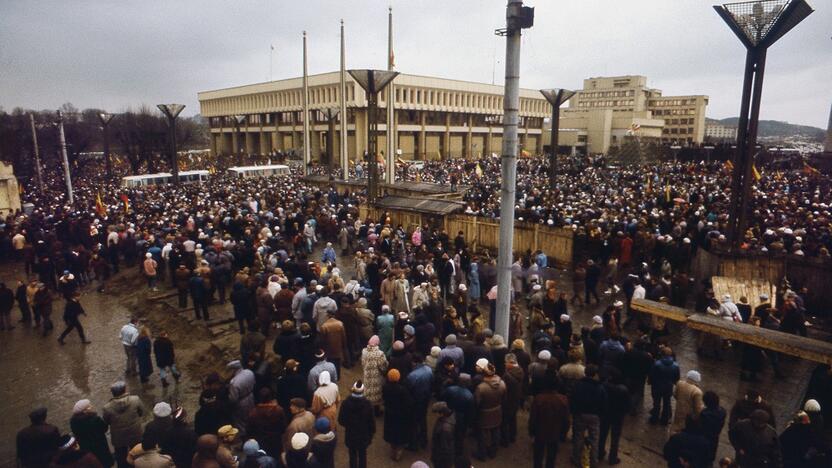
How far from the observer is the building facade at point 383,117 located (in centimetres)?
6556

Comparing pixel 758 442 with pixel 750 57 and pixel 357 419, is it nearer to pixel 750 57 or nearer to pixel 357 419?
A: pixel 357 419

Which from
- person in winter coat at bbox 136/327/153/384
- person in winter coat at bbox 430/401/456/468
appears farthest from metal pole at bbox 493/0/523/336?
person in winter coat at bbox 136/327/153/384

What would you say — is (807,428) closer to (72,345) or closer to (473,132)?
(72,345)

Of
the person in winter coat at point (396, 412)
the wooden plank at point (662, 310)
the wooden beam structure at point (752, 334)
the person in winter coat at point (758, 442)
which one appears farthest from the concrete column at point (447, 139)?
the person in winter coat at point (758, 442)

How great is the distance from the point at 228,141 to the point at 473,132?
47.7 metres

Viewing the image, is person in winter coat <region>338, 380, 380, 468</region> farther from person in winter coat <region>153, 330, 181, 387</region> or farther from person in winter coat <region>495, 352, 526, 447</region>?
person in winter coat <region>153, 330, 181, 387</region>

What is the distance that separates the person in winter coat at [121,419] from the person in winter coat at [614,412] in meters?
5.98

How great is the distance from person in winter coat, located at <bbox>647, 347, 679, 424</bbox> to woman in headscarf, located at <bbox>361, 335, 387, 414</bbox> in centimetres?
392

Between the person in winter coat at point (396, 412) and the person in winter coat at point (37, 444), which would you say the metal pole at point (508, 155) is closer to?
the person in winter coat at point (396, 412)

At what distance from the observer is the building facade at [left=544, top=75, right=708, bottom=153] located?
80125 mm

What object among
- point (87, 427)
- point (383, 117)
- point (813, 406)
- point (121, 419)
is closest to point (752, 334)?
point (813, 406)

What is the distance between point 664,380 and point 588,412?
1647 mm

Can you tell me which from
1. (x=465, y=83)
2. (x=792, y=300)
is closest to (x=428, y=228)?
(x=792, y=300)

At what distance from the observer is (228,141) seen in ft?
301
